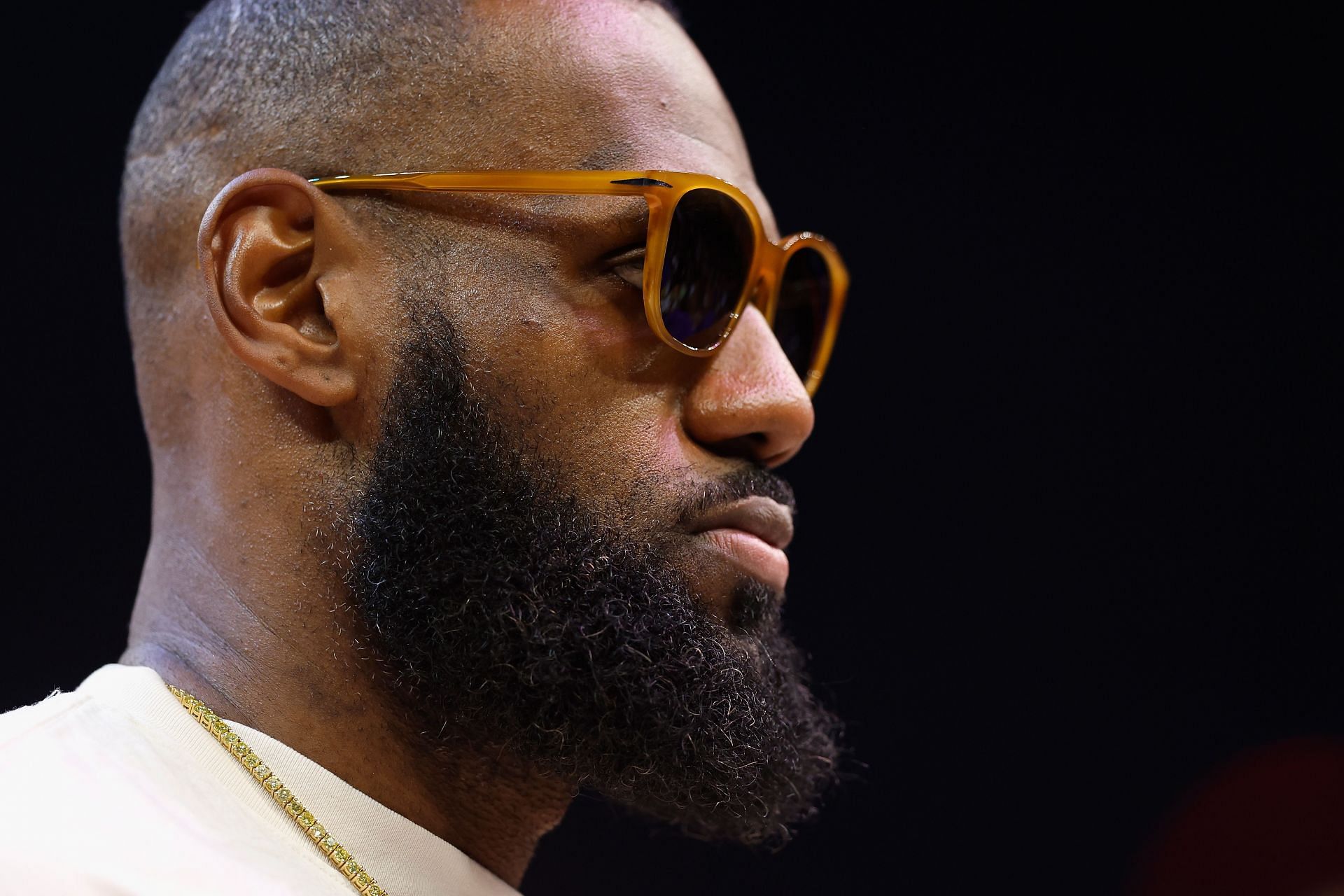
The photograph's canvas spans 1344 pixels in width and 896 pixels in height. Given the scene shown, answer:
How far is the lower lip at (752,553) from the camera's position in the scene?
4.29 ft

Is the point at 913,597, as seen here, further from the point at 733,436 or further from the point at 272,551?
the point at 272,551

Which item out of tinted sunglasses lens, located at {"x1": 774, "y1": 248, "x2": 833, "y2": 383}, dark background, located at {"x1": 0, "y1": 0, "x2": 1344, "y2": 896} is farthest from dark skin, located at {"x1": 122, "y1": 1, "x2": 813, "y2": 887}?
dark background, located at {"x1": 0, "y1": 0, "x2": 1344, "y2": 896}

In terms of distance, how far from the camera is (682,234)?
4.24 feet

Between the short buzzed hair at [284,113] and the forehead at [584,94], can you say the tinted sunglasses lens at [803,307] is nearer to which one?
the forehead at [584,94]

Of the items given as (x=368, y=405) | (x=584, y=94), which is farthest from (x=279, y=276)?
(x=584, y=94)

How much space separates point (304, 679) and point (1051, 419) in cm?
175

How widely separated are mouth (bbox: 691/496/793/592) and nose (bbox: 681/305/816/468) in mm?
62

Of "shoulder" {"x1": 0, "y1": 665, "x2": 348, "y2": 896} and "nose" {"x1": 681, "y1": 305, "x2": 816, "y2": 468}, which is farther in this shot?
"nose" {"x1": 681, "y1": 305, "x2": 816, "y2": 468}

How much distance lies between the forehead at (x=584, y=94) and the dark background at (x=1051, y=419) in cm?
116

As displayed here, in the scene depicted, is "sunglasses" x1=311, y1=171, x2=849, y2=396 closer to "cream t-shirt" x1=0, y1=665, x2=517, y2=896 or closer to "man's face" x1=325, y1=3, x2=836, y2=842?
"man's face" x1=325, y1=3, x2=836, y2=842

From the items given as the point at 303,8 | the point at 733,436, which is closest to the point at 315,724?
the point at 733,436

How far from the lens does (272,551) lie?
1.27 metres

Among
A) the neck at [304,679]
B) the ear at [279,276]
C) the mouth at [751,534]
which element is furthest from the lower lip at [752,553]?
the ear at [279,276]

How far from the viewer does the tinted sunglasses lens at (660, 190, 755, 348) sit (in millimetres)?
1276
